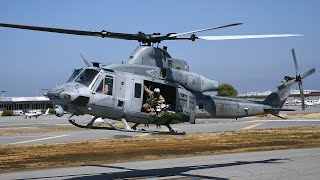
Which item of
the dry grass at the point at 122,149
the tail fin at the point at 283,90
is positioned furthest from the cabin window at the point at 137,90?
the tail fin at the point at 283,90

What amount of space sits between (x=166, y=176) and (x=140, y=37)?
5.77 meters

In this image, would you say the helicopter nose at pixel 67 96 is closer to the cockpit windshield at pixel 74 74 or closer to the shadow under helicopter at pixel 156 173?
the cockpit windshield at pixel 74 74

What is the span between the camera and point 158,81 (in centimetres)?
1738

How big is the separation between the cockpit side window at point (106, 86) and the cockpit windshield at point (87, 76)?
15.5 inches

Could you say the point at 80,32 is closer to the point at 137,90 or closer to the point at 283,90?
the point at 137,90

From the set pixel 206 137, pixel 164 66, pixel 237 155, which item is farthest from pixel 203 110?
pixel 206 137

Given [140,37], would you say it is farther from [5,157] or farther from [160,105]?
[5,157]

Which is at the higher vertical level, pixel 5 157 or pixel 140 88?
pixel 140 88

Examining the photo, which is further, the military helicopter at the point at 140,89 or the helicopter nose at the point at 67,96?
the military helicopter at the point at 140,89

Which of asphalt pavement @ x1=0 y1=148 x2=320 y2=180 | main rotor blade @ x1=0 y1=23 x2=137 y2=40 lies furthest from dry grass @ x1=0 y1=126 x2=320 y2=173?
main rotor blade @ x1=0 y1=23 x2=137 y2=40

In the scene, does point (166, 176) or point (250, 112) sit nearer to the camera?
point (166, 176)

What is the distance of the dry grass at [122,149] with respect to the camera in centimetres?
2514

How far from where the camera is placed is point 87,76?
1578 cm

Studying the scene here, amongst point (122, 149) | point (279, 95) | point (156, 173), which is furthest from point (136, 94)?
point (122, 149)
